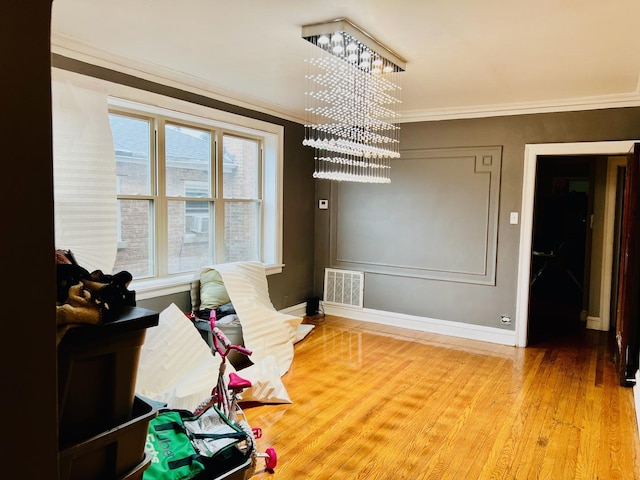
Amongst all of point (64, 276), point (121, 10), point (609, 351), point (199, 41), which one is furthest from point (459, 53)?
point (609, 351)

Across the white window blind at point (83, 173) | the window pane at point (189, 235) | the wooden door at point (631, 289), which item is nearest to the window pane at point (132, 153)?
the window pane at point (189, 235)

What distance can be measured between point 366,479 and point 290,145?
158 inches

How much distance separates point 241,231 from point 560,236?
563cm

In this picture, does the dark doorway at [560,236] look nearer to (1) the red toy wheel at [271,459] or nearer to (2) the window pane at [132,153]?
(1) the red toy wheel at [271,459]

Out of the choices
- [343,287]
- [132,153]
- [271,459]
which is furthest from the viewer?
[343,287]

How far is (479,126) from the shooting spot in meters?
5.01

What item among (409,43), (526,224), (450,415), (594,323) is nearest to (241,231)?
(409,43)

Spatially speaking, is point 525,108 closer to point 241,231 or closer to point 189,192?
point 241,231

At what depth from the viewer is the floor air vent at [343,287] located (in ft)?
19.0

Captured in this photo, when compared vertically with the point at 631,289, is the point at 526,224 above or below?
above

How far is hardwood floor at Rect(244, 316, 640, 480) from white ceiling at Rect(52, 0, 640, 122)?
253 centimetres

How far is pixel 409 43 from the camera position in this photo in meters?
3.08

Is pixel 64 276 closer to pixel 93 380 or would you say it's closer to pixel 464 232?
pixel 93 380

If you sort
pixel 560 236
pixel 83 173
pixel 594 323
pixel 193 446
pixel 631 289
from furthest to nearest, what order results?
pixel 560 236
pixel 594 323
pixel 631 289
pixel 83 173
pixel 193 446
